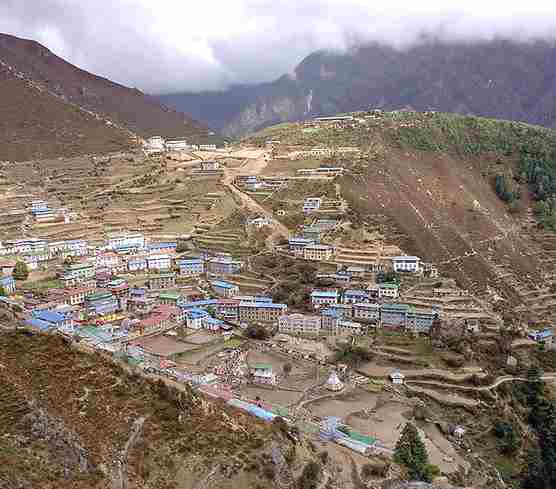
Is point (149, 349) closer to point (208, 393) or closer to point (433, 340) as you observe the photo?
point (208, 393)

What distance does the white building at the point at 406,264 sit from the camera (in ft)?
112

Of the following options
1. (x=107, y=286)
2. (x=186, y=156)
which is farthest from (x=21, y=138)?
(x=107, y=286)

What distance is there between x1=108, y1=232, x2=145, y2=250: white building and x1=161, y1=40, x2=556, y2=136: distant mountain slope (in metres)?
76.2

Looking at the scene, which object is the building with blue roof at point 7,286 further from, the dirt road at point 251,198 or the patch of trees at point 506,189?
the patch of trees at point 506,189

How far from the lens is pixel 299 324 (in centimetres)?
3059

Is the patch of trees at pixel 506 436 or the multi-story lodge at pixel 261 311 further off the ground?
the multi-story lodge at pixel 261 311

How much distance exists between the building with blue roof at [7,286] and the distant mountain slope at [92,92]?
47.1 meters

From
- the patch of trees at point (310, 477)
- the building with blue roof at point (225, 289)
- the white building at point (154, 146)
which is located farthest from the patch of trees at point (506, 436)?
the white building at point (154, 146)

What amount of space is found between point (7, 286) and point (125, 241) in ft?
30.8

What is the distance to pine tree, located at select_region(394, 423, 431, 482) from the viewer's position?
19.3 meters

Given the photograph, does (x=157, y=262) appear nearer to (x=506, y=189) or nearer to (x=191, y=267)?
(x=191, y=267)

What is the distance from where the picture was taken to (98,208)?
4694 centimetres

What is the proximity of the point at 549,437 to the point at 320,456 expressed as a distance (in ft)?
37.8

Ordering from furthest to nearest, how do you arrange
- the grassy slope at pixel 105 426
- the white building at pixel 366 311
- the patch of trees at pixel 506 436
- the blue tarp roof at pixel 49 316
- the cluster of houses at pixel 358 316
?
1. the white building at pixel 366 311
2. the cluster of houses at pixel 358 316
3. the blue tarp roof at pixel 49 316
4. the patch of trees at pixel 506 436
5. the grassy slope at pixel 105 426
